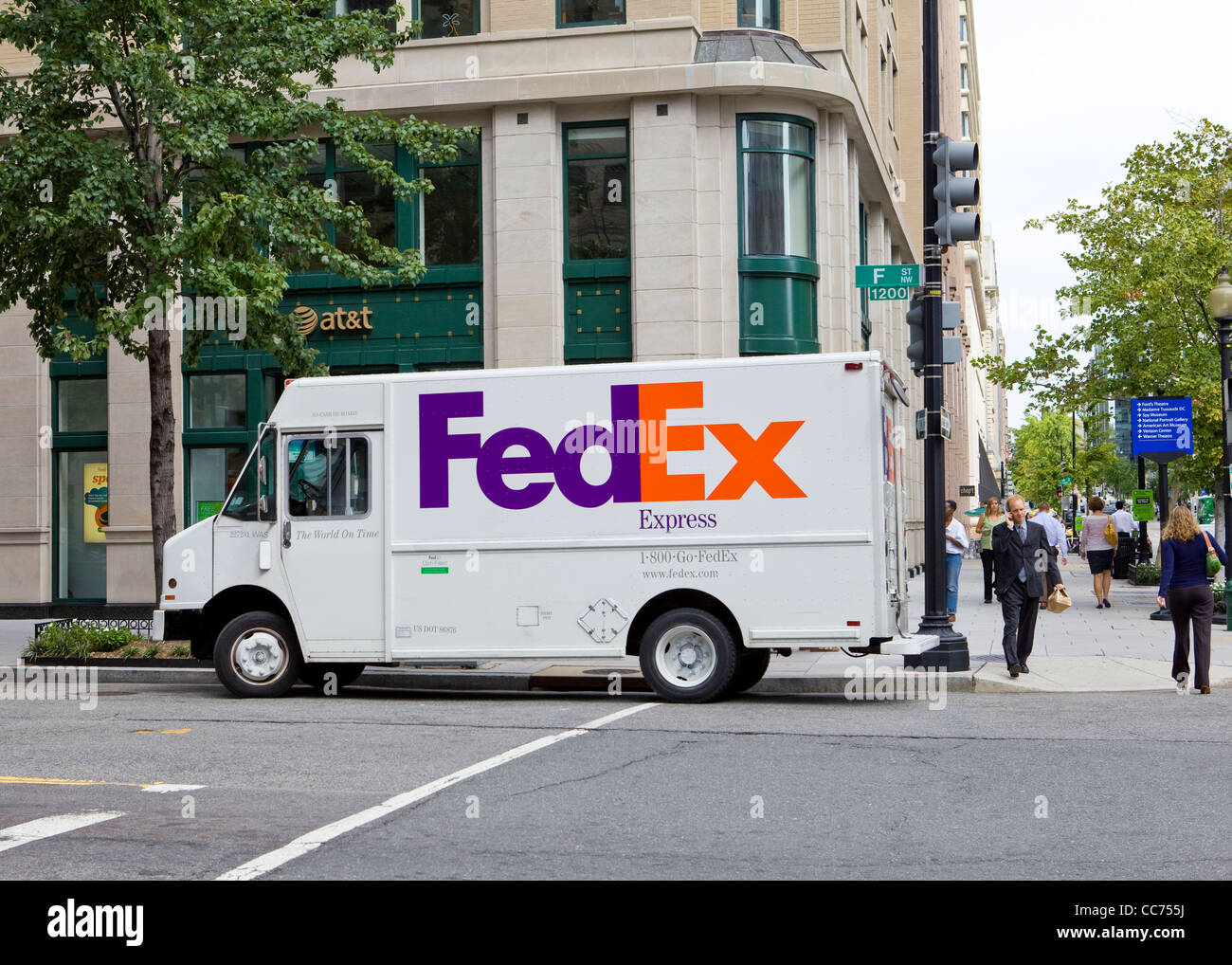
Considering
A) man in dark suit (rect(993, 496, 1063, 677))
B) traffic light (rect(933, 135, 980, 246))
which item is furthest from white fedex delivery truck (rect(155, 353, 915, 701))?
traffic light (rect(933, 135, 980, 246))

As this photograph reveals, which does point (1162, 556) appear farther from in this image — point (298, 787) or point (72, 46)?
point (72, 46)

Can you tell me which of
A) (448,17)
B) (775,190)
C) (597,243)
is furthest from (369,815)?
(448,17)

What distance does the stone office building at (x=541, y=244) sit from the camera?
902 inches

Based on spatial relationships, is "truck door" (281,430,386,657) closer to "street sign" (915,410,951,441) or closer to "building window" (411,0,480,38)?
"street sign" (915,410,951,441)

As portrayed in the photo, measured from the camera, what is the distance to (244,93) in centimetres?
1697

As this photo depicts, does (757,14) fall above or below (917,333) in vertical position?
above

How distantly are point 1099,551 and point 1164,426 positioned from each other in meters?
2.39

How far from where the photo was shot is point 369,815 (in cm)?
763

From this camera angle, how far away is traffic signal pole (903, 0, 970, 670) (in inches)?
563

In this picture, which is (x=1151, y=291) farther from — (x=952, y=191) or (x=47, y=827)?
(x=47, y=827)

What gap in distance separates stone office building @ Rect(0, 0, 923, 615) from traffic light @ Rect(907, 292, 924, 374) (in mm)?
8026

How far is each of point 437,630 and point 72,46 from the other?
8440 mm
